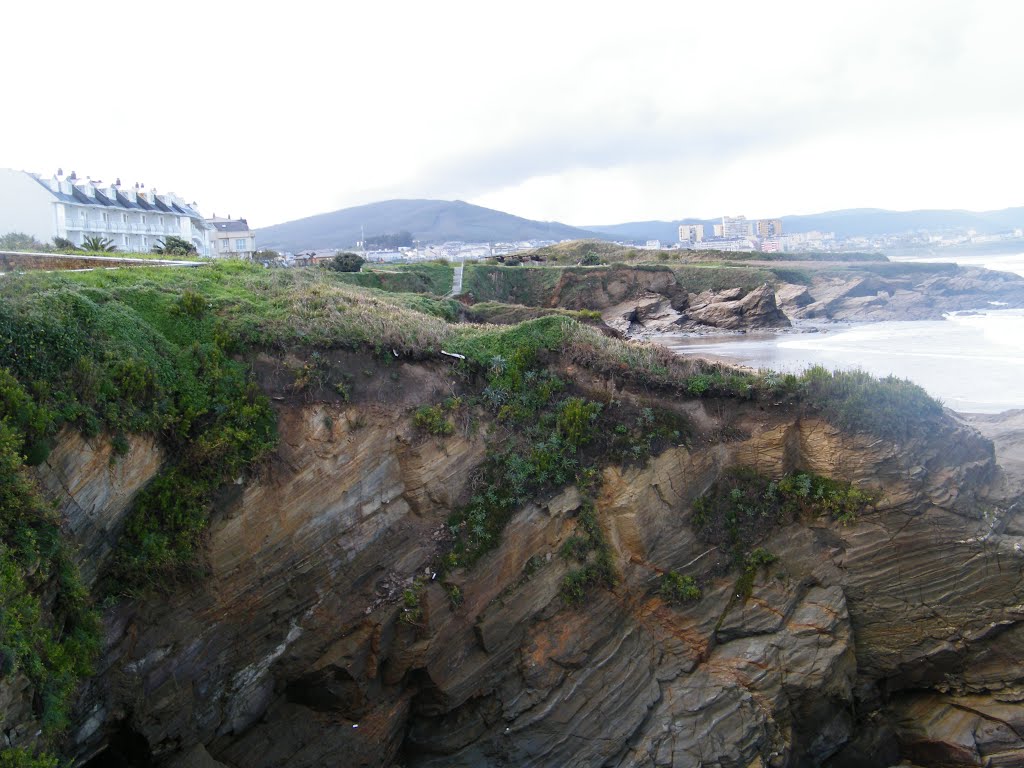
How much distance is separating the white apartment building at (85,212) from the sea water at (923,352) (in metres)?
30.7

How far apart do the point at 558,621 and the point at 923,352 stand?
32.3 meters

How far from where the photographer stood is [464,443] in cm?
1216

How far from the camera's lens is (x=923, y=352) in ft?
118

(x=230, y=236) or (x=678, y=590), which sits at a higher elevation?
(x=230, y=236)

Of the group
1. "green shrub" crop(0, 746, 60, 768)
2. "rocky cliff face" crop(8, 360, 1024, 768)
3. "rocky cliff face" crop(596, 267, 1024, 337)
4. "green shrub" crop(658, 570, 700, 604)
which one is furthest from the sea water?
"green shrub" crop(0, 746, 60, 768)

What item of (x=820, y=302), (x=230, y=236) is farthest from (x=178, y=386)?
(x=230, y=236)

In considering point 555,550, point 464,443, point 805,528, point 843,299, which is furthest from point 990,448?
point 843,299

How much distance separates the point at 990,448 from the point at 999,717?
15.5 ft

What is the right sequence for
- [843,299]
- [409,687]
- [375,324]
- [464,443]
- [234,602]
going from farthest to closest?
[843,299]
[375,324]
[464,443]
[409,687]
[234,602]

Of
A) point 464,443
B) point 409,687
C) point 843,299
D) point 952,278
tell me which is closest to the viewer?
point 409,687

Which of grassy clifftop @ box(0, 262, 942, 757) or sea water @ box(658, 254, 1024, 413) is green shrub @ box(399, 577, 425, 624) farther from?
sea water @ box(658, 254, 1024, 413)

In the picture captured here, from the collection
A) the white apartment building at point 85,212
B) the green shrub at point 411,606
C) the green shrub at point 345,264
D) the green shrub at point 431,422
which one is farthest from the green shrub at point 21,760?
the green shrub at point 345,264

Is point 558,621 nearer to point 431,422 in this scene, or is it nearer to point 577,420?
point 577,420

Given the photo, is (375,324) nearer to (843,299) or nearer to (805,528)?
(805,528)
